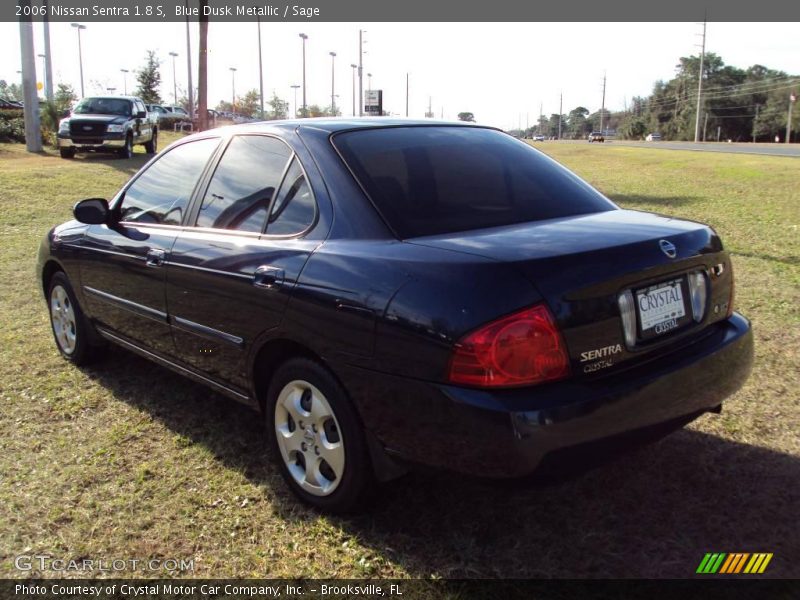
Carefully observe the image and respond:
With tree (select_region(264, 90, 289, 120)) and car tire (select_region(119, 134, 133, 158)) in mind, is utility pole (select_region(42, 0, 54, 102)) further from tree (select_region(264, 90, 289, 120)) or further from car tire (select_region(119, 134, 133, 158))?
tree (select_region(264, 90, 289, 120))

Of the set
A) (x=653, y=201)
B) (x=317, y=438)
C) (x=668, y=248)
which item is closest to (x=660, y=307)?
(x=668, y=248)

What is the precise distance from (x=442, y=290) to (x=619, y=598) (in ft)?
4.02

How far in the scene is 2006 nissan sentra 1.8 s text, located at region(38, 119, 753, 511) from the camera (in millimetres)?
2373

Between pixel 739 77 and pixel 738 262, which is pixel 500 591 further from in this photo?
pixel 739 77

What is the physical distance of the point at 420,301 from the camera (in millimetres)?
2457

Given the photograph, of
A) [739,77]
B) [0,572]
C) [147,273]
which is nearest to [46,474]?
[0,572]

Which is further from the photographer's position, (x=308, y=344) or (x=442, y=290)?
(x=308, y=344)

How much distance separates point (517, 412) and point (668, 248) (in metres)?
0.97

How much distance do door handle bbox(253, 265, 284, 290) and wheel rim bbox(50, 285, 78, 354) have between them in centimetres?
242

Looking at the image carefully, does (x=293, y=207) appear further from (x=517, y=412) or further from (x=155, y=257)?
(x=517, y=412)

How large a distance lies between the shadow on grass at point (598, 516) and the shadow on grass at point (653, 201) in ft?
33.8

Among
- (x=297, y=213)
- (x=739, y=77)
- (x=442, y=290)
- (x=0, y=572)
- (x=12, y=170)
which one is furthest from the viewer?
(x=739, y=77)

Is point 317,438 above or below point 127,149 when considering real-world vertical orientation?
below

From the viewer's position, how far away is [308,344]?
285cm
